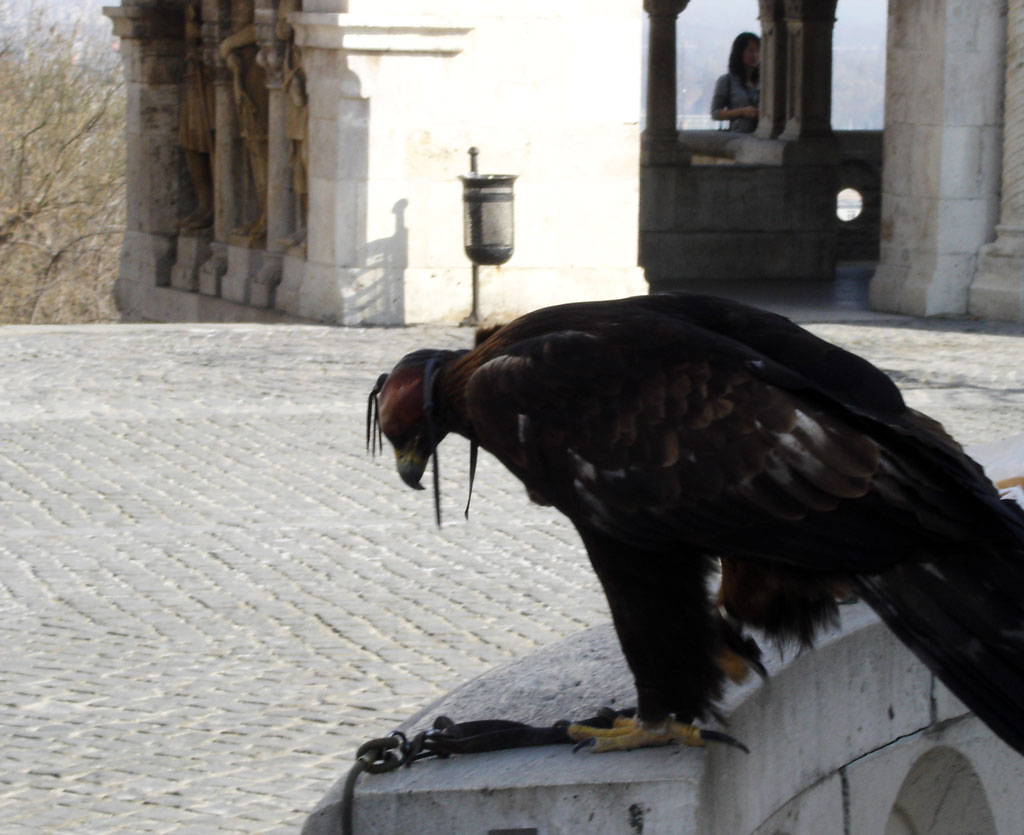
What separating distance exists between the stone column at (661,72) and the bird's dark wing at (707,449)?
625 inches

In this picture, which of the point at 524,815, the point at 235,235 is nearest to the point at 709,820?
the point at 524,815

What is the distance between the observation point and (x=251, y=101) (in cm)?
1648

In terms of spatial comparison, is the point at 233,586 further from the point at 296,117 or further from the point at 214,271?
the point at 214,271

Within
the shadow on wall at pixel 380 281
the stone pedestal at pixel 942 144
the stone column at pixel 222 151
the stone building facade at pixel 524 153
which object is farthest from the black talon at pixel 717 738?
the stone column at pixel 222 151

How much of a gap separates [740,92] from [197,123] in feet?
19.1

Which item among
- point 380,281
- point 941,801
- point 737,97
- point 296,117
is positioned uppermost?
point 737,97

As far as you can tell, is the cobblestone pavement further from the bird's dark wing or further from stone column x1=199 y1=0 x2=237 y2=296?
stone column x1=199 y1=0 x2=237 y2=296

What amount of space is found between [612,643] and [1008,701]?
3.99 ft

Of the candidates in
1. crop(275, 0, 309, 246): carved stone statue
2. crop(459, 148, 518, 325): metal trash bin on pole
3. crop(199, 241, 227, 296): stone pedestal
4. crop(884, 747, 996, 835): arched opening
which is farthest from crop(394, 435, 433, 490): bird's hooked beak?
crop(199, 241, 227, 296): stone pedestal

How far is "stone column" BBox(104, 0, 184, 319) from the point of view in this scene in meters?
18.7

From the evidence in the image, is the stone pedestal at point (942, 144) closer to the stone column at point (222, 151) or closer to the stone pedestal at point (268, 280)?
the stone pedestal at point (268, 280)

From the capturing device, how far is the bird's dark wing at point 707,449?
8.93 feet

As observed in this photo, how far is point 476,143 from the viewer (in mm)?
13547

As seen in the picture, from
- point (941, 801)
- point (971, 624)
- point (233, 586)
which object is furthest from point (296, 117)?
point (971, 624)
